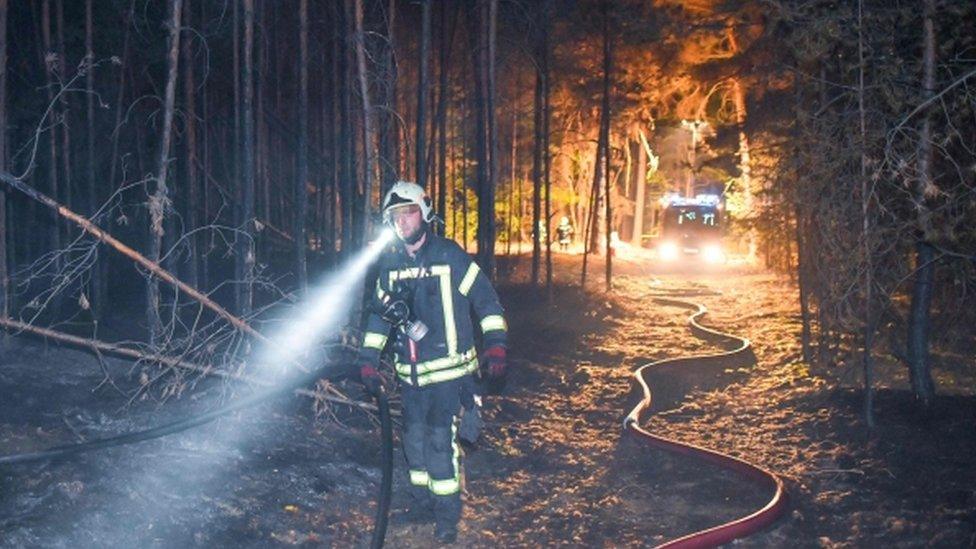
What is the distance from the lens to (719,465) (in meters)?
8.52

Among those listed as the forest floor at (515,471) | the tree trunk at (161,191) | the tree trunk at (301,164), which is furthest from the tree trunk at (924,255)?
the tree trunk at (301,164)

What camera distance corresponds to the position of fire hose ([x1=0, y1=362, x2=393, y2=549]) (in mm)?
6020

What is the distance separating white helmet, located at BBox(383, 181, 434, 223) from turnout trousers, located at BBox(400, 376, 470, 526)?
1.19 m

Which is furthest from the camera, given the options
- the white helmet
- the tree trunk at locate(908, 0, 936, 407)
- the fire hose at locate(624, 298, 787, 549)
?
the tree trunk at locate(908, 0, 936, 407)

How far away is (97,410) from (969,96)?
751 cm

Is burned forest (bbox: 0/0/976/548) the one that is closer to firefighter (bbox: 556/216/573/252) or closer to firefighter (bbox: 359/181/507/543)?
firefighter (bbox: 359/181/507/543)

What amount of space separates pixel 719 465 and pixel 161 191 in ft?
18.3

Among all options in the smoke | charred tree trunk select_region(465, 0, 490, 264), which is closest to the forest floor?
the smoke

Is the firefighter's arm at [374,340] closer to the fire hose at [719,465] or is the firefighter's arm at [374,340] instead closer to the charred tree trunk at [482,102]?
the fire hose at [719,465]

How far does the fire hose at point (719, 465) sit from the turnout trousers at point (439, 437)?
1.49 metres

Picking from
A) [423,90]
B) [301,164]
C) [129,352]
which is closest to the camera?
[129,352]

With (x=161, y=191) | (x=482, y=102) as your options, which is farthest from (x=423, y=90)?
(x=161, y=191)

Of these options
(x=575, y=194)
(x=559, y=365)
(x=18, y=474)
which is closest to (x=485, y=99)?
(x=559, y=365)

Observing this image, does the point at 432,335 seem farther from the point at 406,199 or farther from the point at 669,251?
the point at 669,251
